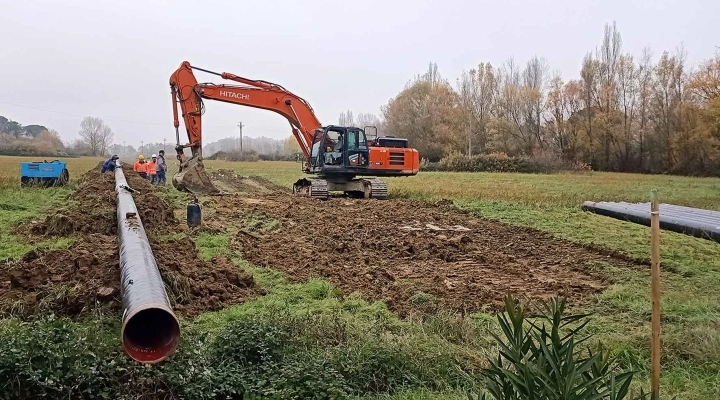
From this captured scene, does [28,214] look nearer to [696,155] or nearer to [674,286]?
[674,286]

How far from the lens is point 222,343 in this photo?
13.9ft

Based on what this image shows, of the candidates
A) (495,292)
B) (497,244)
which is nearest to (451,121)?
(497,244)

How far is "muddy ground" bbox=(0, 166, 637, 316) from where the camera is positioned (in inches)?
228

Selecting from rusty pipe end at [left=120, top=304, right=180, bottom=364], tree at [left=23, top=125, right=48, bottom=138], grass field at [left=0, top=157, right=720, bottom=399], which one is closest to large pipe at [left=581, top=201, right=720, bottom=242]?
grass field at [left=0, top=157, right=720, bottom=399]

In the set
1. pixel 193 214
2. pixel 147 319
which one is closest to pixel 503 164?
pixel 193 214

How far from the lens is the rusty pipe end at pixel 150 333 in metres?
3.34

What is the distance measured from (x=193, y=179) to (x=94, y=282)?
1221cm

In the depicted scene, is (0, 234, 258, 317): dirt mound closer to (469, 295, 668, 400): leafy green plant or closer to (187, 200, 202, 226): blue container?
(187, 200, 202, 226): blue container

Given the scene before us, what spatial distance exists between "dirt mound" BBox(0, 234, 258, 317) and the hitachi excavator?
33.0 ft

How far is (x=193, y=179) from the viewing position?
17422 millimetres

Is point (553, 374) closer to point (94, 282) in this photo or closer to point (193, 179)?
point (94, 282)

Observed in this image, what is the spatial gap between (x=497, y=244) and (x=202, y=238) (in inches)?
210

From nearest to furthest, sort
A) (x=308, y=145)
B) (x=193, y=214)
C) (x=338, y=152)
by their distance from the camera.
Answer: (x=193, y=214)
(x=338, y=152)
(x=308, y=145)

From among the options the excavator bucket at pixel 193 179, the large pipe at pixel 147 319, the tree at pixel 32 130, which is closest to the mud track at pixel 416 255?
the large pipe at pixel 147 319
